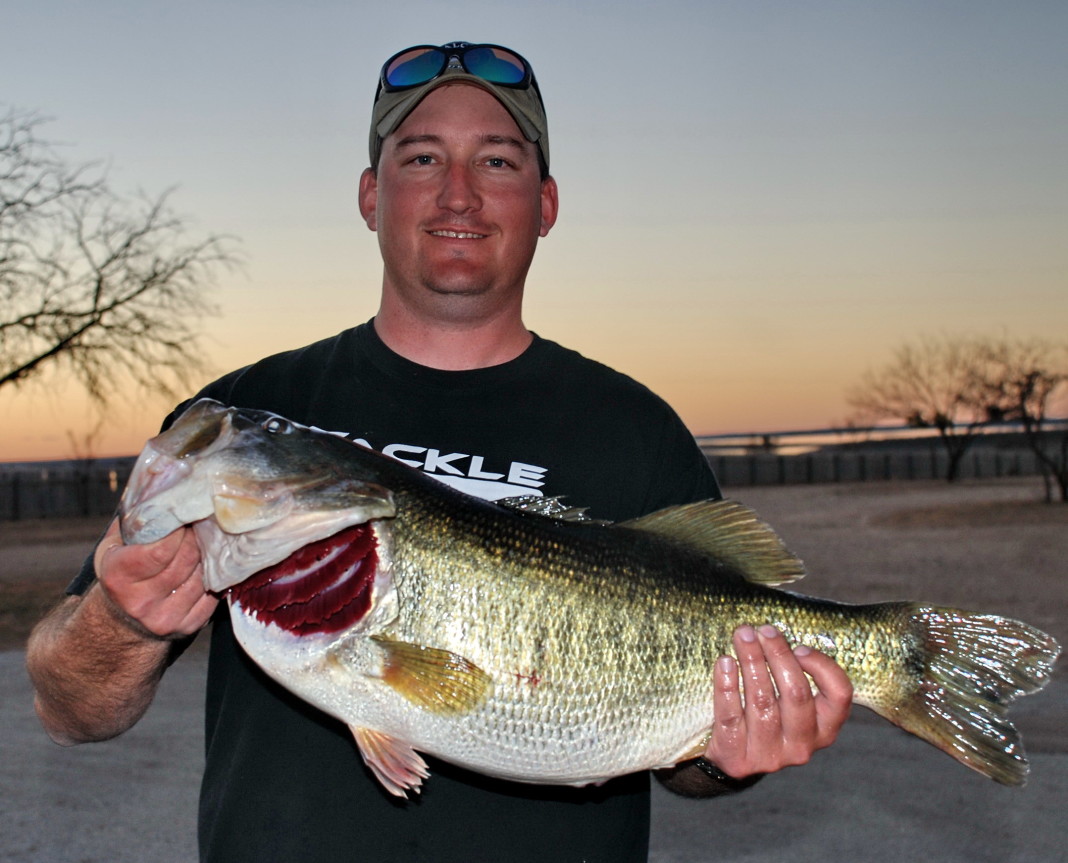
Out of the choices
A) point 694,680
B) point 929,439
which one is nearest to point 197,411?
point 694,680

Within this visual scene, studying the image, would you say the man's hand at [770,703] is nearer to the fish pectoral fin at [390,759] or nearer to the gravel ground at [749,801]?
the fish pectoral fin at [390,759]

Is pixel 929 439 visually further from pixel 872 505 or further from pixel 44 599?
pixel 44 599

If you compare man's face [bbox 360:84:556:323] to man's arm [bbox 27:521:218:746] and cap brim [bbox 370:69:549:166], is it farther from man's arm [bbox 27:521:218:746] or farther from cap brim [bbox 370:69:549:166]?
man's arm [bbox 27:521:218:746]

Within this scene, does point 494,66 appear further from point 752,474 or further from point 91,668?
point 752,474

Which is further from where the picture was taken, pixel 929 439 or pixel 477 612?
pixel 929 439

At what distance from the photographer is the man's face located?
3.12 m

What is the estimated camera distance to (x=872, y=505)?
29.0 m

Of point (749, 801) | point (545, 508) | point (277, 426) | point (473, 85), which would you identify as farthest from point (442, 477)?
point (749, 801)

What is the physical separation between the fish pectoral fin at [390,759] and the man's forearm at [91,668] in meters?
0.58

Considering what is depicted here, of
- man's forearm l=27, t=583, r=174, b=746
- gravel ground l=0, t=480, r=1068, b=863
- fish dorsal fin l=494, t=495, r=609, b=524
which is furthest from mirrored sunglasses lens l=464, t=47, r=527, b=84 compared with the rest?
gravel ground l=0, t=480, r=1068, b=863

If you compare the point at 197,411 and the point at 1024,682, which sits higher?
the point at 197,411

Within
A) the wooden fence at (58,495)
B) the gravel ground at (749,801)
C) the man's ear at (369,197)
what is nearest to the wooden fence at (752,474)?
the wooden fence at (58,495)

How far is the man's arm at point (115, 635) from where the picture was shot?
92.5 inches

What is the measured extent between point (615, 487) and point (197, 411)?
3.94 ft
